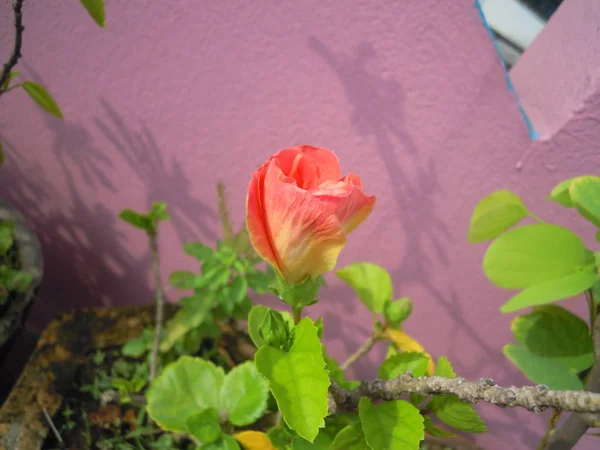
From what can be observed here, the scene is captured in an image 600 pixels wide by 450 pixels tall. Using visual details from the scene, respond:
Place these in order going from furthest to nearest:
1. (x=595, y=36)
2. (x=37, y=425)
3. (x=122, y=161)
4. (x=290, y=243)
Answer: (x=122, y=161), (x=37, y=425), (x=595, y=36), (x=290, y=243)

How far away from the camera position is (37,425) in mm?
573

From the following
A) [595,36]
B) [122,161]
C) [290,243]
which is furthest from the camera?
[122,161]

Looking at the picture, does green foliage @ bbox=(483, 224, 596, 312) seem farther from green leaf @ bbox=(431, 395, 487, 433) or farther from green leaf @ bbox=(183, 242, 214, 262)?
green leaf @ bbox=(183, 242, 214, 262)

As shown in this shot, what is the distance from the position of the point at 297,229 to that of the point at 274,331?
85 mm

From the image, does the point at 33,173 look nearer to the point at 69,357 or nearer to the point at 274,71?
the point at 69,357

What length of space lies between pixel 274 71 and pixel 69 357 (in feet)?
1.86

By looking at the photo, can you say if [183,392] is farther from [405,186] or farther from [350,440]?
[405,186]

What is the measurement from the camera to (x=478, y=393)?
0.83ft

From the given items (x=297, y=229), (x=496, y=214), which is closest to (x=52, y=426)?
(x=297, y=229)

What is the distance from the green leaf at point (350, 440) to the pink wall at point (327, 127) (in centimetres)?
38

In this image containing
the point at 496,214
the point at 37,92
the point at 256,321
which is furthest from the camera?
the point at 37,92

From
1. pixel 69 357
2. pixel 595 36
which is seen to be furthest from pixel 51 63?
pixel 595 36

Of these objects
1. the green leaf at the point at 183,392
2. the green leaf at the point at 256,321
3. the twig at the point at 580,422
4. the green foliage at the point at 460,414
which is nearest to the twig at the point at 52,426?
the green leaf at the point at 183,392

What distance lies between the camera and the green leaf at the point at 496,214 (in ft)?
1.54
